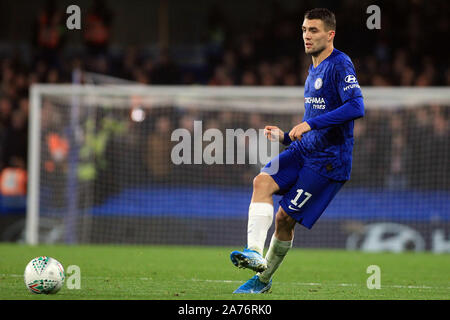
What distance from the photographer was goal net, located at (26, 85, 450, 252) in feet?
40.4

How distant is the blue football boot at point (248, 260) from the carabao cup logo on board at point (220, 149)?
7176mm

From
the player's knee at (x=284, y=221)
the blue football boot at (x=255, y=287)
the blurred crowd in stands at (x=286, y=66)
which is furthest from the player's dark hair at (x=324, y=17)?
the blurred crowd in stands at (x=286, y=66)

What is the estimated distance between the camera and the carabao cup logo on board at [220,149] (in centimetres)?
1245

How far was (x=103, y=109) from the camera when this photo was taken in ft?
43.4

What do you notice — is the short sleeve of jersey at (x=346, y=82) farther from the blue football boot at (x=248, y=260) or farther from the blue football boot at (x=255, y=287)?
the blue football boot at (x=255, y=287)

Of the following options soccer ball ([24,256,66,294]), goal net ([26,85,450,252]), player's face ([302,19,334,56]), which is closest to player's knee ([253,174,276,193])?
player's face ([302,19,334,56])

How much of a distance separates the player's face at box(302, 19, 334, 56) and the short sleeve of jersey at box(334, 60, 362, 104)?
213mm

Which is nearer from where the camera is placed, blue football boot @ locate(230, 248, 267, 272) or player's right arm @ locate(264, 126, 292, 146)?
blue football boot @ locate(230, 248, 267, 272)

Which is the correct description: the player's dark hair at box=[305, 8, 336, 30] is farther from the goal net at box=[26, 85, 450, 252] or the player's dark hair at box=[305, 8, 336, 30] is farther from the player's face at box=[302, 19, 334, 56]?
the goal net at box=[26, 85, 450, 252]

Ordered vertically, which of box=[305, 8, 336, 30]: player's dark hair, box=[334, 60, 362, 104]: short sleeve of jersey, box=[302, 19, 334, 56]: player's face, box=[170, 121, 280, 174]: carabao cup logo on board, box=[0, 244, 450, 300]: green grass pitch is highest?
box=[305, 8, 336, 30]: player's dark hair

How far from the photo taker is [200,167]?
509 inches

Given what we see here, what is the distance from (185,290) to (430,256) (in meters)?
5.92

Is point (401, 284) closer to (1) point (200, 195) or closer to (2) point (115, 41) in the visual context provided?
(1) point (200, 195)
